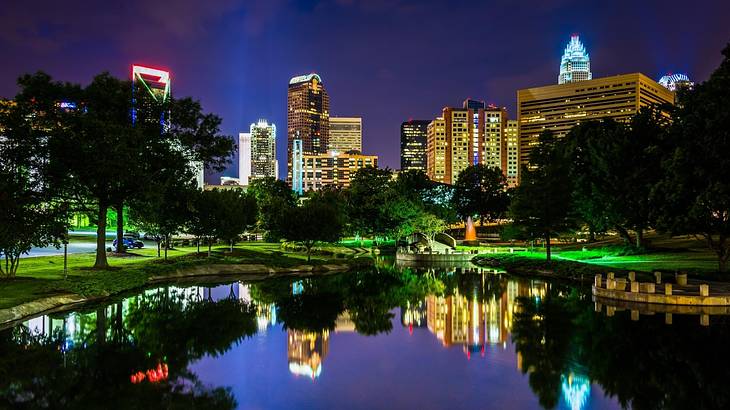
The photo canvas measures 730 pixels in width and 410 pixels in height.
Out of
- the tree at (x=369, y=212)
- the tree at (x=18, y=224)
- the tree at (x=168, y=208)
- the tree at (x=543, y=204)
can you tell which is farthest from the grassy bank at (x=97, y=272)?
the tree at (x=369, y=212)

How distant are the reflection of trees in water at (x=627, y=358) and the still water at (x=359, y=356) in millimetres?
75

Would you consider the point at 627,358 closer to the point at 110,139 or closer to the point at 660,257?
the point at 110,139

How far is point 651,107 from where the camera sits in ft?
173

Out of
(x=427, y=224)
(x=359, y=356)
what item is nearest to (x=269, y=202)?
(x=427, y=224)

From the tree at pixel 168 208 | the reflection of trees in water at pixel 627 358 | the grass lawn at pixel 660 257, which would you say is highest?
the tree at pixel 168 208

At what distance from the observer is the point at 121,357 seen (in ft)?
69.6

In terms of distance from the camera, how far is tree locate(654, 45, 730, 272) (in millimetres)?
35750

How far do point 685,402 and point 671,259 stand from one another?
41.7m

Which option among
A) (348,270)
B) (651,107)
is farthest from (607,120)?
(348,270)

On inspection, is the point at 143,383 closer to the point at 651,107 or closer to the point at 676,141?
the point at 676,141

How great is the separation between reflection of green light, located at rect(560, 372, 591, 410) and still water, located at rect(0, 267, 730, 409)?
3 centimetres

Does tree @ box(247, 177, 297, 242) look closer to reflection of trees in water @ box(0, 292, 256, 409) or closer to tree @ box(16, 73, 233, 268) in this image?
tree @ box(16, 73, 233, 268)

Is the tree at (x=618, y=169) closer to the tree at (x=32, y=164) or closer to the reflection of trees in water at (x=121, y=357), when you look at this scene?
the reflection of trees in water at (x=121, y=357)

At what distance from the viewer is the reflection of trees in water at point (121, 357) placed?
16.6 metres
